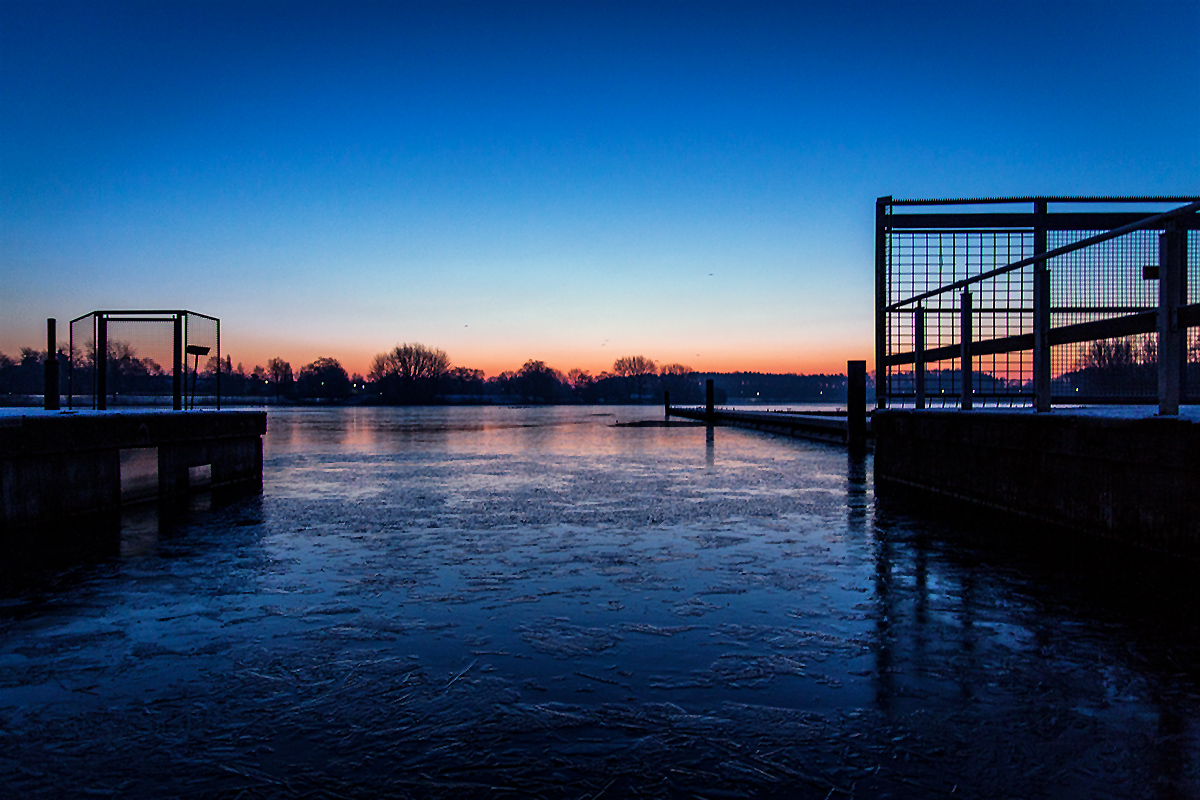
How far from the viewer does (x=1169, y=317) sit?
217 inches

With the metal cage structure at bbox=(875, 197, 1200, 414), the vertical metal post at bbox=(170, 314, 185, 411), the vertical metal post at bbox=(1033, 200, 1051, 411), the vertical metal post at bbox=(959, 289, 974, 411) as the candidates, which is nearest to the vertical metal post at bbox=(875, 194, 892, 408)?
the metal cage structure at bbox=(875, 197, 1200, 414)

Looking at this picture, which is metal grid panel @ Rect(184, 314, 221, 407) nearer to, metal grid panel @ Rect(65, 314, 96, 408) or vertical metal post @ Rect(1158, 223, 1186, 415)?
metal grid panel @ Rect(65, 314, 96, 408)

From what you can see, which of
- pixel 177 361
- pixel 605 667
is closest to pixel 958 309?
pixel 605 667

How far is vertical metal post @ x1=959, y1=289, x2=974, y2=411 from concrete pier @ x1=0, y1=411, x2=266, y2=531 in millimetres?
9825

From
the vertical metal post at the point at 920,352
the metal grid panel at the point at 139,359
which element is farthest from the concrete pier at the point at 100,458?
the vertical metal post at the point at 920,352

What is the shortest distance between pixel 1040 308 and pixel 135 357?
1345 centimetres

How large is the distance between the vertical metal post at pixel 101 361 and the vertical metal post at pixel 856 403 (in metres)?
16.4

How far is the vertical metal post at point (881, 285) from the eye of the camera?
37.1ft

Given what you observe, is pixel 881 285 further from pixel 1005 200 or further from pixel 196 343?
pixel 196 343

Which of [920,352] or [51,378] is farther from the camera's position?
[51,378]

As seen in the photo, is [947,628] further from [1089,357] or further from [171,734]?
[1089,357]

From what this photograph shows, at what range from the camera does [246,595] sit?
16.8 ft

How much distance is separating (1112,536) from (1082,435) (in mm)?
821

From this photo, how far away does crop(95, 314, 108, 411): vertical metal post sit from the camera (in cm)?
1251
